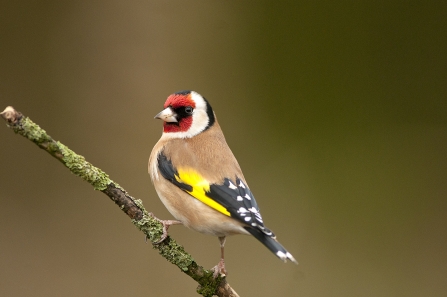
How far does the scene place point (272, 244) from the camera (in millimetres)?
1449

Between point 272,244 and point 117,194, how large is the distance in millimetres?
443

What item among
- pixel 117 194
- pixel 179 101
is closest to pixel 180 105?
pixel 179 101

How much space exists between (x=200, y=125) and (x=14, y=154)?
1.82 metres

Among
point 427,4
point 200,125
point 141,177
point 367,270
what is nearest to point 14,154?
point 141,177

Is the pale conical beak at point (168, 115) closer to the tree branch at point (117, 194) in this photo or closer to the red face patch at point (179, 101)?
the red face patch at point (179, 101)

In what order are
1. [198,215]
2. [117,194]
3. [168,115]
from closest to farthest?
[117,194], [198,215], [168,115]

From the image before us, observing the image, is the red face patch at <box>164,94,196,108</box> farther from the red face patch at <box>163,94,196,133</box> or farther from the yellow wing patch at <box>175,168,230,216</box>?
the yellow wing patch at <box>175,168,230,216</box>

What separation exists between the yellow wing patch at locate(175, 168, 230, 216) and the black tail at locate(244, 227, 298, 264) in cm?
11

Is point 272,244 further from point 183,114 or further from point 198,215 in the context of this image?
point 183,114

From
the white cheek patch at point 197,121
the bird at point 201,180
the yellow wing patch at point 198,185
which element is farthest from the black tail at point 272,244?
the white cheek patch at point 197,121

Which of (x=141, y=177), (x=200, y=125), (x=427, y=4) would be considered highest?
(x=427, y=4)

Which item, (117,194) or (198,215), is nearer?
(117,194)

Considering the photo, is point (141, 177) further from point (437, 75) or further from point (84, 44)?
point (437, 75)

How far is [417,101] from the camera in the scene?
11.6 ft
